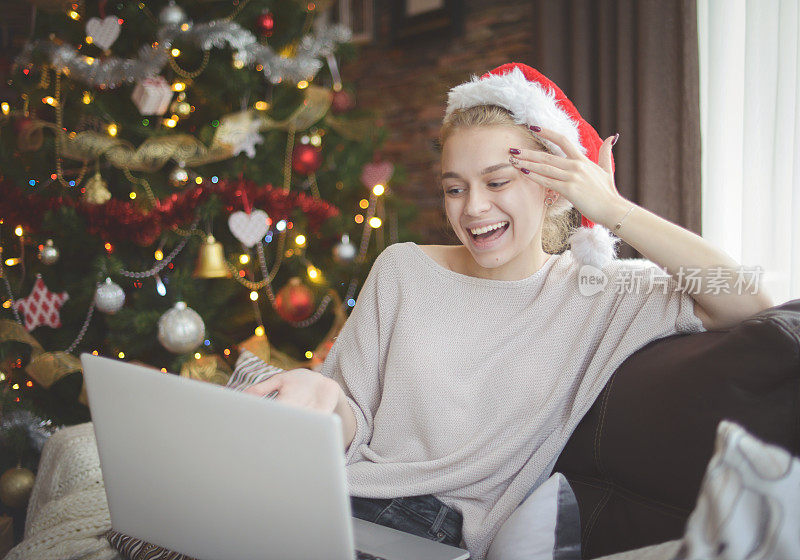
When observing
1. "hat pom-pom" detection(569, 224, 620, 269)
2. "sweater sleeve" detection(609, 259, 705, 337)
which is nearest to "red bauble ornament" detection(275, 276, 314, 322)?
"hat pom-pom" detection(569, 224, 620, 269)

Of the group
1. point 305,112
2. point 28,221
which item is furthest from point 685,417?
point 28,221

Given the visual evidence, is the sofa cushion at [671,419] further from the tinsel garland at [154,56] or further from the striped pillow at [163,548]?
the tinsel garland at [154,56]

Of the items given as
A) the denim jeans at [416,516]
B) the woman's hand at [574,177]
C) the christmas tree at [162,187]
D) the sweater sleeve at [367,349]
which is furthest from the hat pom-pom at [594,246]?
the christmas tree at [162,187]

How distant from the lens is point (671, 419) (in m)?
1.01

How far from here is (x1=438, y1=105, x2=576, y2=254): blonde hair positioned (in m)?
1.37

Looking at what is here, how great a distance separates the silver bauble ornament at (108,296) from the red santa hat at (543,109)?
1342 mm

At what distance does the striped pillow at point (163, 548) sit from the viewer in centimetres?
109

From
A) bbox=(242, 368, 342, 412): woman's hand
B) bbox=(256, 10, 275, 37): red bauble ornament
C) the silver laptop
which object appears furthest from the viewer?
bbox=(256, 10, 275, 37): red bauble ornament

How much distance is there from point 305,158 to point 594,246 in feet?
4.58

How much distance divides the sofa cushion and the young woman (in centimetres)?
6

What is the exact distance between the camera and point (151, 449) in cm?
85

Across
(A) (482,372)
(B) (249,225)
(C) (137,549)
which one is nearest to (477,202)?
(A) (482,372)

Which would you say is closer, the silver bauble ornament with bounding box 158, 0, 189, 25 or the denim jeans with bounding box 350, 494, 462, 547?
the denim jeans with bounding box 350, 494, 462, 547

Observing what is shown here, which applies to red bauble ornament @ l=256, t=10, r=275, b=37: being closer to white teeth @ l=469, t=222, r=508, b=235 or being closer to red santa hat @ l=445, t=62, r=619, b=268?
red santa hat @ l=445, t=62, r=619, b=268
